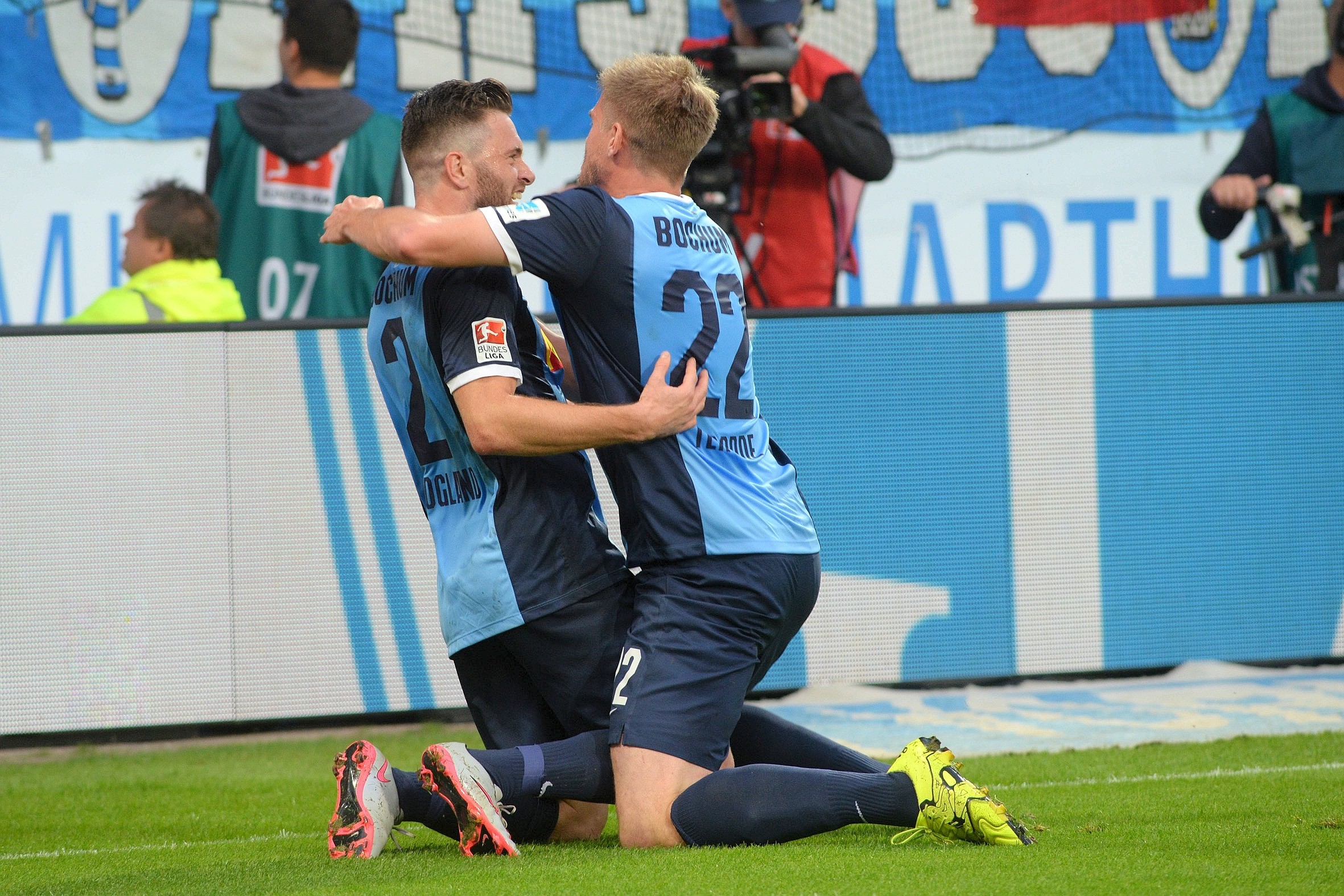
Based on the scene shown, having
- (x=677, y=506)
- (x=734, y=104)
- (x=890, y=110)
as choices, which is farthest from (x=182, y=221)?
(x=890, y=110)

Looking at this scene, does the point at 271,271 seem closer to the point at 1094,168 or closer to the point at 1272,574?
the point at 1272,574

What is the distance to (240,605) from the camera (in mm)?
5191

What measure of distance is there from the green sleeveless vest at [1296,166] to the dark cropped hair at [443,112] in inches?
201

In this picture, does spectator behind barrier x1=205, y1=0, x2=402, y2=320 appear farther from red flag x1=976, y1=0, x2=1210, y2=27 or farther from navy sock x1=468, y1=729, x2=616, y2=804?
red flag x1=976, y1=0, x2=1210, y2=27

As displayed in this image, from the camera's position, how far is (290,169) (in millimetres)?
6684

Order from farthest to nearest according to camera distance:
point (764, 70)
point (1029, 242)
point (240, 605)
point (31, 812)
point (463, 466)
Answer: point (1029, 242) < point (764, 70) < point (240, 605) < point (31, 812) < point (463, 466)

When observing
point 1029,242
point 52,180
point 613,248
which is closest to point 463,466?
point 613,248

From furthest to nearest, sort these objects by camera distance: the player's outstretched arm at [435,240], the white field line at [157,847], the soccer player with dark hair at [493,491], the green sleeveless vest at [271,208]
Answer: the green sleeveless vest at [271,208] → the white field line at [157,847] → the soccer player with dark hair at [493,491] → the player's outstretched arm at [435,240]

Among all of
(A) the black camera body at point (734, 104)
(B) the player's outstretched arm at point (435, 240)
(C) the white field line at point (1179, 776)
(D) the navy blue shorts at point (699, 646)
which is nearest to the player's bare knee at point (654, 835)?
(D) the navy blue shorts at point (699, 646)

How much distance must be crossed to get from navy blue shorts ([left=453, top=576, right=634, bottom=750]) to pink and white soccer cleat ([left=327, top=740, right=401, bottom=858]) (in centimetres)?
34

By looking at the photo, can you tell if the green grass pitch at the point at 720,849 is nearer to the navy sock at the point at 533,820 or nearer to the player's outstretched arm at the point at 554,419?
the navy sock at the point at 533,820

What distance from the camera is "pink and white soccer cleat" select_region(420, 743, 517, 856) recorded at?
9.78ft

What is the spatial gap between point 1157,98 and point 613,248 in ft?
24.5

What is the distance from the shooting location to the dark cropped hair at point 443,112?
3283 millimetres
